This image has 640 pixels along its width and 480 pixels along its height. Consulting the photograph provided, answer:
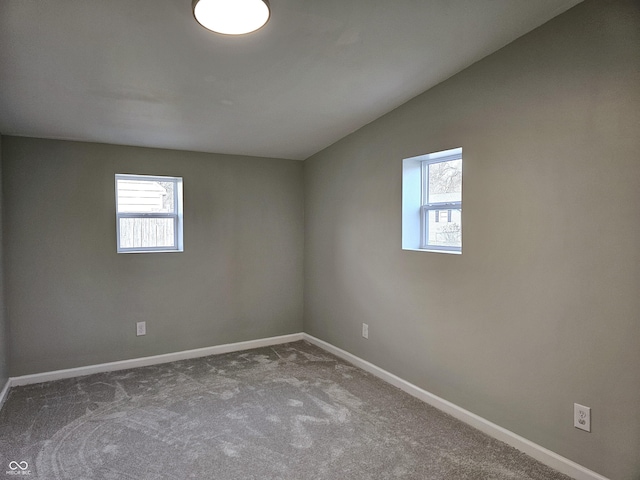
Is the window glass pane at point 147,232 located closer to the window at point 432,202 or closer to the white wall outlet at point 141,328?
the white wall outlet at point 141,328

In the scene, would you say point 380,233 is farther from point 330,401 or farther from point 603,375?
point 603,375

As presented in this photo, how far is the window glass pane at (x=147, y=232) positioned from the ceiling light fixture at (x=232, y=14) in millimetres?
2516

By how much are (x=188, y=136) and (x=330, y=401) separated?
253cm

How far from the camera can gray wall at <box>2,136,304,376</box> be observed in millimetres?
3215

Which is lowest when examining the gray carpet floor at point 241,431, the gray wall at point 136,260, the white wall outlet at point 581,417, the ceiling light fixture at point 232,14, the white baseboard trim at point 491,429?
the gray carpet floor at point 241,431

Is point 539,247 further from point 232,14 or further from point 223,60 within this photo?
point 223,60

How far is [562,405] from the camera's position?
6.83ft

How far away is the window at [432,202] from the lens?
2859mm

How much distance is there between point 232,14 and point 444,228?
2.07m

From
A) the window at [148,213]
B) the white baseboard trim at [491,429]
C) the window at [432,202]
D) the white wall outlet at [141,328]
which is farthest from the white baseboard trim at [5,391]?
the window at [432,202]

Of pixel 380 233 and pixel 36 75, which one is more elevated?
pixel 36 75

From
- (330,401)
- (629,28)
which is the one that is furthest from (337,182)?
(629,28)

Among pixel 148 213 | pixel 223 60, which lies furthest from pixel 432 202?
pixel 148 213

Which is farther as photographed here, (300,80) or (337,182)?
(337,182)
